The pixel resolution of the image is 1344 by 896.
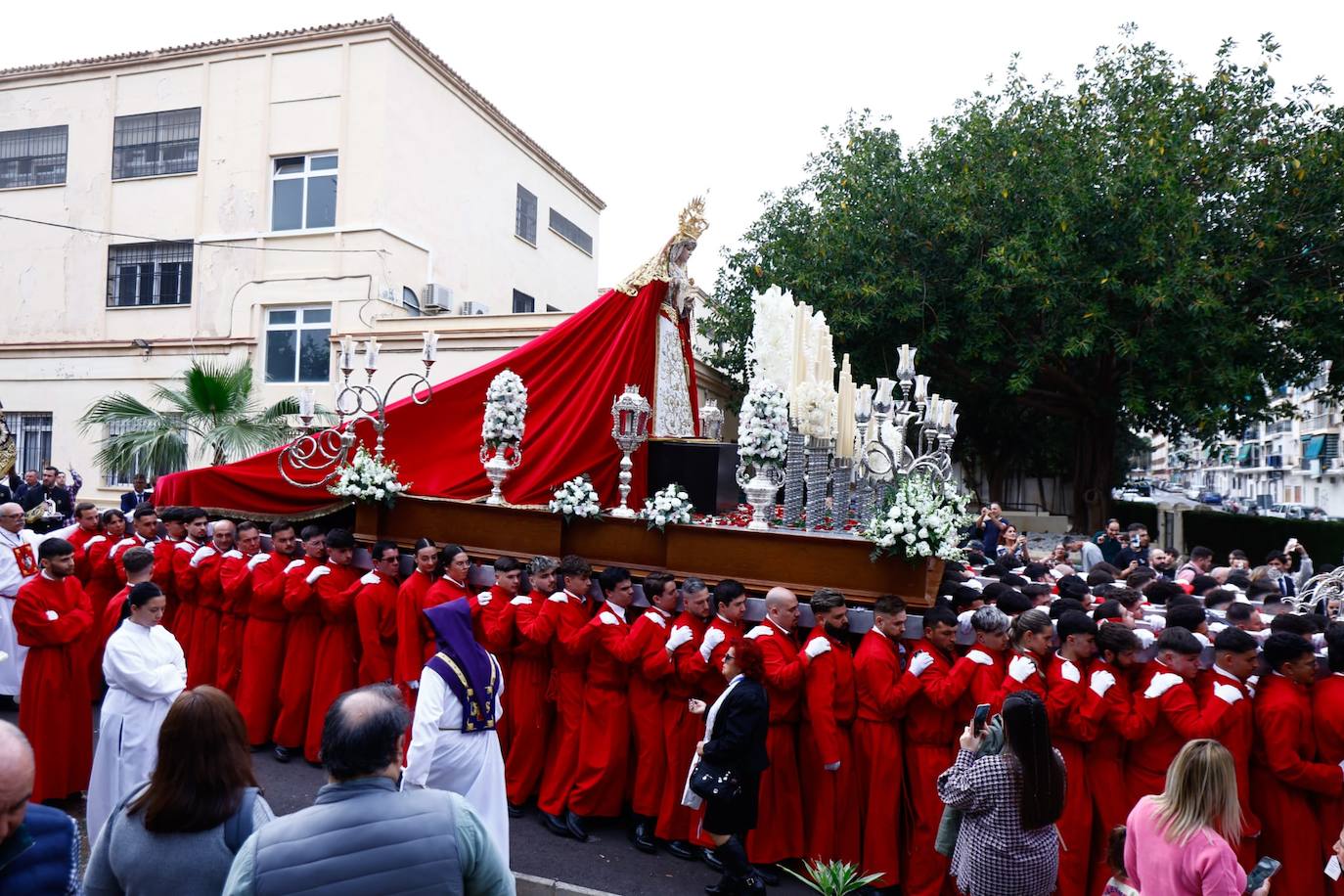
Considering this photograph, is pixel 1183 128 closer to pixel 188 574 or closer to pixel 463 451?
pixel 463 451

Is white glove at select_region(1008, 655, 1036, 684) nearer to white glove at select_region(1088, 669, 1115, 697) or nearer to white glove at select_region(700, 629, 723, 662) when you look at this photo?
white glove at select_region(1088, 669, 1115, 697)

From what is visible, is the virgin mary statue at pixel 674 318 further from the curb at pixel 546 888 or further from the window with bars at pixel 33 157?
the window with bars at pixel 33 157

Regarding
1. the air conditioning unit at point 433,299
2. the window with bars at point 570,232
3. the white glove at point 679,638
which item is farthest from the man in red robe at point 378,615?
the window with bars at point 570,232

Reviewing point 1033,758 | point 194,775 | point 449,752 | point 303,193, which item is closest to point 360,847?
point 194,775

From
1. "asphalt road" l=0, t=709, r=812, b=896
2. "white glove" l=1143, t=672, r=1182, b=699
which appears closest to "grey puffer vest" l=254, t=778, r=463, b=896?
"asphalt road" l=0, t=709, r=812, b=896

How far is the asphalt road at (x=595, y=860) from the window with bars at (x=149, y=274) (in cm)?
1465

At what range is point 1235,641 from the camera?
4844 millimetres

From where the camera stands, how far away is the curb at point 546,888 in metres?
5.07

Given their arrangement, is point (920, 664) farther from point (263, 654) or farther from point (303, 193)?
point (303, 193)

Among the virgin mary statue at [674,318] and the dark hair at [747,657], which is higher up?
the virgin mary statue at [674,318]

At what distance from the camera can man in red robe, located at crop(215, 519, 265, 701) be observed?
7781 millimetres

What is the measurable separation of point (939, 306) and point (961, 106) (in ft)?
13.4

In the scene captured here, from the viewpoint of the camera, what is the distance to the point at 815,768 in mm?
5809

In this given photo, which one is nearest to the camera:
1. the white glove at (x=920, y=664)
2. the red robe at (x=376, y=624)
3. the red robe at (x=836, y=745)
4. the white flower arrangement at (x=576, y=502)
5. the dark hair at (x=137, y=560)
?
the white glove at (x=920, y=664)
